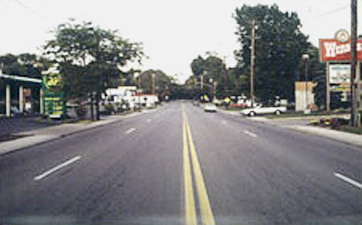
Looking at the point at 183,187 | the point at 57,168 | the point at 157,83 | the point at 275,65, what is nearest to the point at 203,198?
the point at 183,187

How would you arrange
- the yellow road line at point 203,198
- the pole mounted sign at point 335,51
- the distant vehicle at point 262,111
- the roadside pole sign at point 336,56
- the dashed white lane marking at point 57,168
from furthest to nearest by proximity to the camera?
the distant vehicle at point 262,111 < the pole mounted sign at point 335,51 < the roadside pole sign at point 336,56 < the dashed white lane marking at point 57,168 < the yellow road line at point 203,198

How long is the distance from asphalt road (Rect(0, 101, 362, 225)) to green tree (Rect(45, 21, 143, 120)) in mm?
21912

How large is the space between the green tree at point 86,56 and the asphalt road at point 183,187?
2191 cm

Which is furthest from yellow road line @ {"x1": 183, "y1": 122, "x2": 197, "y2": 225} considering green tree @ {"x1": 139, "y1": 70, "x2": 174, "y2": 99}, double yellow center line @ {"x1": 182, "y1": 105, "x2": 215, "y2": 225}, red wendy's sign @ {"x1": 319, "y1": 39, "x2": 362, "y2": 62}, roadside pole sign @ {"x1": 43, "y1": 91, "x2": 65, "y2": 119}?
green tree @ {"x1": 139, "y1": 70, "x2": 174, "y2": 99}

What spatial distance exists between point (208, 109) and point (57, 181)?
58.8 m

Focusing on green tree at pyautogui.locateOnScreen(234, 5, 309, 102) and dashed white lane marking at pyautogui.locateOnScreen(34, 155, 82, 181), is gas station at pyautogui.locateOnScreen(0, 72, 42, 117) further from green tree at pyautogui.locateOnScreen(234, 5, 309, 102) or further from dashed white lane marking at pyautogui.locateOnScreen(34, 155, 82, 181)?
green tree at pyautogui.locateOnScreen(234, 5, 309, 102)

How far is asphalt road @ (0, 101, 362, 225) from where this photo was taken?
6305 mm

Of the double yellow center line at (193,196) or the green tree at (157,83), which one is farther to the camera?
the green tree at (157,83)

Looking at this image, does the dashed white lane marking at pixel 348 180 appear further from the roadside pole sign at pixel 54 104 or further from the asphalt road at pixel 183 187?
the roadside pole sign at pixel 54 104

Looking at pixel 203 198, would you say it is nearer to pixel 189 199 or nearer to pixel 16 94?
pixel 189 199

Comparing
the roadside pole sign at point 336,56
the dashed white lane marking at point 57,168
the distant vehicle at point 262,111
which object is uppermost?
the roadside pole sign at point 336,56

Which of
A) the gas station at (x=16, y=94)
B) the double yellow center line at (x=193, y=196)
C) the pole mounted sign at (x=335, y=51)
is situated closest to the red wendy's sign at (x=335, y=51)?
the pole mounted sign at (x=335, y=51)

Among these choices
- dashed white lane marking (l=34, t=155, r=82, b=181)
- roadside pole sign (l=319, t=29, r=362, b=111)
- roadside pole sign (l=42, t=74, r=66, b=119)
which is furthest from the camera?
roadside pole sign (l=42, t=74, r=66, b=119)

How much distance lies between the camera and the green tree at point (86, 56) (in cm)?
3491
